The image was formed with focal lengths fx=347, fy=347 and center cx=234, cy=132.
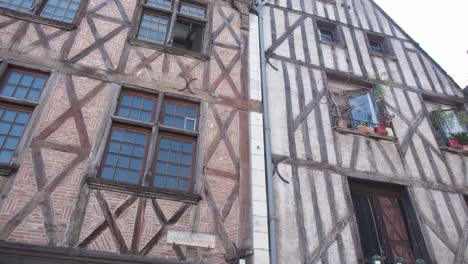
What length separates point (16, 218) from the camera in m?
3.92

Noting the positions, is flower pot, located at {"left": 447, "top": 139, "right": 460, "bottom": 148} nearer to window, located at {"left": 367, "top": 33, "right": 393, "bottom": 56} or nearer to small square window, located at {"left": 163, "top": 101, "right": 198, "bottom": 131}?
window, located at {"left": 367, "top": 33, "right": 393, "bottom": 56}

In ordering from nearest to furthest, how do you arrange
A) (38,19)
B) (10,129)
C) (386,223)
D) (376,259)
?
1. (10,129)
2. (376,259)
3. (386,223)
4. (38,19)

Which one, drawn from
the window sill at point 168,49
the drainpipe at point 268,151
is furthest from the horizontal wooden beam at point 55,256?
the window sill at point 168,49

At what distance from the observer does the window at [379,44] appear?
29.0 ft

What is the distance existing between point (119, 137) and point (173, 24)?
2.85 meters

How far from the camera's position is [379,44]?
911 cm

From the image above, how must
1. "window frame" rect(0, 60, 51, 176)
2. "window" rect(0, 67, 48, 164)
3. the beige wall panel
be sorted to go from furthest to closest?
1. the beige wall panel
2. "window" rect(0, 67, 48, 164)
3. "window frame" rect(0, 60, 51, 176)

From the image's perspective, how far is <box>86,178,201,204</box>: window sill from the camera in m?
4.41

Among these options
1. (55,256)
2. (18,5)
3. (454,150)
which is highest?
(18,5)

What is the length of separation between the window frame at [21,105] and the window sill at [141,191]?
92 cm

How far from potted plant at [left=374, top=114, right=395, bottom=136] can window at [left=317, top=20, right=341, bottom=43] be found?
8.22 ft

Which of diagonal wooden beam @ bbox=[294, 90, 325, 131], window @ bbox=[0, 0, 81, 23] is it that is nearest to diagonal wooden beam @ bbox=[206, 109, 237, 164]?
diagonal wooden beam @ bbox=[294, 90, 325, 131]

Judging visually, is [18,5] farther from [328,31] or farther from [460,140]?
[460,140]

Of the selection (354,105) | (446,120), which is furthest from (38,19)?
(446,120)
